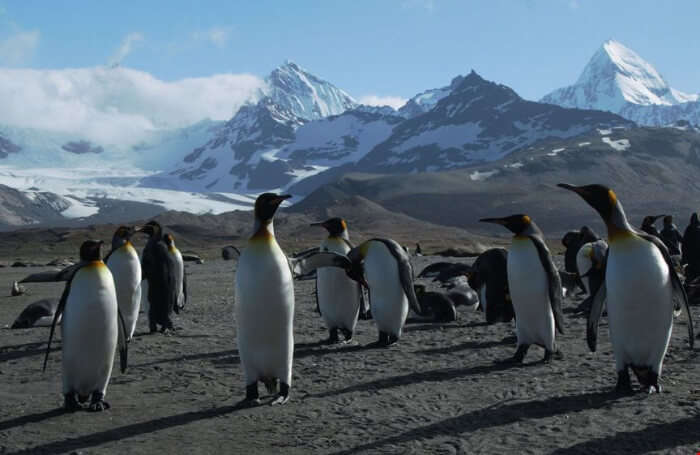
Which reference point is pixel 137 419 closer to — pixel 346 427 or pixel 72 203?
pixel 346 427

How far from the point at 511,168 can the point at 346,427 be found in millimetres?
132031

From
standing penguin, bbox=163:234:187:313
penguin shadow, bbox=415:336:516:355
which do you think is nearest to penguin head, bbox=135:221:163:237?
standing penguin, bbox=163:234:187:313

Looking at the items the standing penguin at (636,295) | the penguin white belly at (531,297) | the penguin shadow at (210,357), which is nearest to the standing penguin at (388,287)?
the penguin white belly at (531,297)

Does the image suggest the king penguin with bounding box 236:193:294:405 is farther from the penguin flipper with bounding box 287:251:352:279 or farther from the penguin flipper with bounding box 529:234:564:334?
the penguin flipper with bounding box 529:234:564:334

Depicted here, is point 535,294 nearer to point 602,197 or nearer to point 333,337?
→ point 602,197

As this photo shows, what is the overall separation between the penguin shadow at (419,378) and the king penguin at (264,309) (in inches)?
18.7

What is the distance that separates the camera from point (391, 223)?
306 feet

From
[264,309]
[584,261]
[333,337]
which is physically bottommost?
[333,337]

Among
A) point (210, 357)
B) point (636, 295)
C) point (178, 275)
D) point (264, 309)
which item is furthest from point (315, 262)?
point (178, 275)

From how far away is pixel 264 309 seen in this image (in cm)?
550

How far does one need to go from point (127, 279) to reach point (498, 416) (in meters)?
4.78

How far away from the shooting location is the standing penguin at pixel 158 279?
9133 millimetres

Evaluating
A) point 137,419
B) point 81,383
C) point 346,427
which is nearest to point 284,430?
point 346,427

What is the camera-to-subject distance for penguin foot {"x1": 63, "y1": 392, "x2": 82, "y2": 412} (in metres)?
5.36
